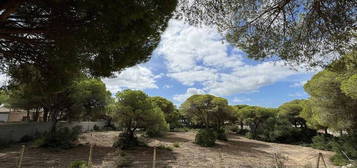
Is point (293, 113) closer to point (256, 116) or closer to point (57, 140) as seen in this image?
point (256, 116)

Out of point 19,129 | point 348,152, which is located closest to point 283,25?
point 348,152

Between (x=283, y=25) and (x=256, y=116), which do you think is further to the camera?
(x=256, y=116)

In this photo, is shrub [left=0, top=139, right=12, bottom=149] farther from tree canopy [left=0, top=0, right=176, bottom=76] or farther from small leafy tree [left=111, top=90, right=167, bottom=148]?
tree canopy [left=0, top=0, right=176, bottom=76]

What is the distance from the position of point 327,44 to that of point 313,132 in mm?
15847

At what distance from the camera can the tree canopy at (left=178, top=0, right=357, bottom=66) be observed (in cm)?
391

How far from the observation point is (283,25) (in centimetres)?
446

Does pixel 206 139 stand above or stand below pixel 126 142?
below

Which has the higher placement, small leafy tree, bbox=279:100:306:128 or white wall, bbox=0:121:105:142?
small leafy tree, bbox=279:100:306:128

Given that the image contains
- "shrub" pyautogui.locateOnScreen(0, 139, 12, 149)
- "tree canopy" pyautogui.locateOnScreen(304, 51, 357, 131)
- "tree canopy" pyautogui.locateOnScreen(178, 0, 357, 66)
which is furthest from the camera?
"shrub" pyautogui.locateOnScreen(0, 139, 12, 149)

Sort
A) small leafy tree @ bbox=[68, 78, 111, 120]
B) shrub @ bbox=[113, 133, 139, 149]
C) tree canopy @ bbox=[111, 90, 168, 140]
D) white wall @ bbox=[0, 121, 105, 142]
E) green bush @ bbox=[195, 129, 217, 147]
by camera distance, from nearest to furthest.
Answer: tree canopy @ bbox=[111, 90, 168, 140] < shrub @ bbox=[113, 133, 139, 149] < white wall @ bbox=[0, 121, 105, 142] < small leafy tree @ bbox=[68, 78, 111, 120] < green bush @ bbox=[195, 129, 217, 147]

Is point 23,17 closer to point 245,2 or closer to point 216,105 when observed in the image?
point 245,2

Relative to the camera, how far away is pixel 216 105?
47.0 feet

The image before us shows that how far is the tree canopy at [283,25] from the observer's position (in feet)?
12.8

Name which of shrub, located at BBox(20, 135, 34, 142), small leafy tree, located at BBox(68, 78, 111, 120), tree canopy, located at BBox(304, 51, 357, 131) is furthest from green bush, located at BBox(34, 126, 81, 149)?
tree canopy, located at BBox(304, 51, 357, 131)
